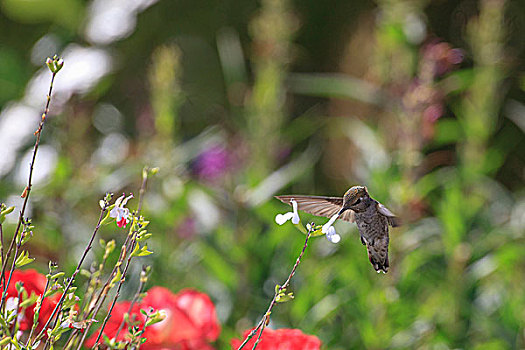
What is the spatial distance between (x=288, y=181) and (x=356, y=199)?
2.25 feet

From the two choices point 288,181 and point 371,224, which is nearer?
point 371,224

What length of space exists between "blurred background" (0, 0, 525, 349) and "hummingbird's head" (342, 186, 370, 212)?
1.59 feet

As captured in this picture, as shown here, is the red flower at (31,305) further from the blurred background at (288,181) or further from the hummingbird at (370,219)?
the blurred background at (288,181)

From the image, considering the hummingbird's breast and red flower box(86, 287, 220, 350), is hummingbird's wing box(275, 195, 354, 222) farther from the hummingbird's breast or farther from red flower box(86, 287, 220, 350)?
red flower box(86, 287, 220, 350)

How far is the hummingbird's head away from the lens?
0.44 meters

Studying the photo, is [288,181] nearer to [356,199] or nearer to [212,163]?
[212,163]

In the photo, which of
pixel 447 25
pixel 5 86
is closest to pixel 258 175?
pixel 5 86

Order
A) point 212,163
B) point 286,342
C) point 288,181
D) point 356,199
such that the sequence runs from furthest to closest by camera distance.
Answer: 1. point 212,163
2. point 288,181
3. point 286,342
4. point 356,199

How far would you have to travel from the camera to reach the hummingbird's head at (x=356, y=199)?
0.44m

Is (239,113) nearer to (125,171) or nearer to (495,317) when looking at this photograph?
(125,171)

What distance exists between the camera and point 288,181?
1.12 metres

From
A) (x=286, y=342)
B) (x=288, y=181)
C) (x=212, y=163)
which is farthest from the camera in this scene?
(x=212, y=163)

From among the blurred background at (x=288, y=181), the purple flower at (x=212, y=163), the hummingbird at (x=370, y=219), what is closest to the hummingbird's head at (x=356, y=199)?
the hummingbird at (x=370, y=219)

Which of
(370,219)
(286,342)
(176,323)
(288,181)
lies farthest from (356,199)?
(288,181)
